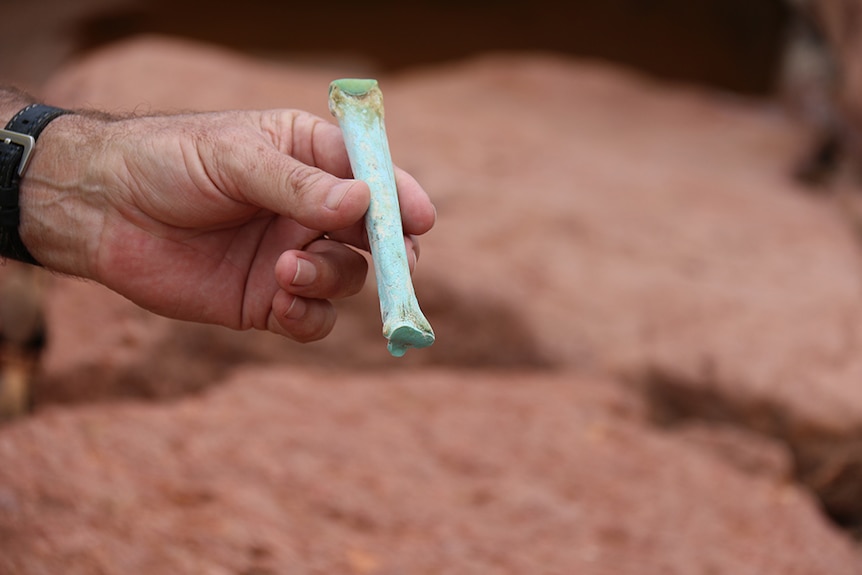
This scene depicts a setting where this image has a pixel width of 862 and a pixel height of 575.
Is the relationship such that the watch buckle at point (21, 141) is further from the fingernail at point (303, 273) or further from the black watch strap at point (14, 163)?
the fingernail at point (303, 273)

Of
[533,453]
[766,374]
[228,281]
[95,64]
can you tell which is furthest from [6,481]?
[95,64]

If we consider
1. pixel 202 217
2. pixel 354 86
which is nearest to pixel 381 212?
pixel 354 86

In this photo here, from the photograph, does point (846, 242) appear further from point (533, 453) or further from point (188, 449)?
point (188, 449)

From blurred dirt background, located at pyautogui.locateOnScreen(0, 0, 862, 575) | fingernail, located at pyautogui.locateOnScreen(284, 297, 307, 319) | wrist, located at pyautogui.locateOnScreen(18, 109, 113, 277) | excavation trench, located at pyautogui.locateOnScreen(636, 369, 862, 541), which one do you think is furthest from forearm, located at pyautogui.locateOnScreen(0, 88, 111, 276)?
excavation trench, located at pyautogui.locateOnScreen(636, 369, 862, 541)

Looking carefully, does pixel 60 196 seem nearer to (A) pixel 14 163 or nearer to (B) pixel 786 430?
(A) pixel 14 163

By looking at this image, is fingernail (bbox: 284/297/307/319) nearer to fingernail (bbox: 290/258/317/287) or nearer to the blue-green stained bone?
fingernail (bbox: 290/258/317/287)

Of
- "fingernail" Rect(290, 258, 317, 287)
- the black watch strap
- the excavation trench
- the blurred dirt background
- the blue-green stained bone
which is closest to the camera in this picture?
the blue-green stained bone
